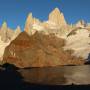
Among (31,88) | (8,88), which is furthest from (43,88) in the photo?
(8,88)

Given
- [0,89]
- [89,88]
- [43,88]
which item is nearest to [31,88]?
[43,88]

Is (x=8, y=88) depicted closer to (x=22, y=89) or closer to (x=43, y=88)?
(x=22, y=89)

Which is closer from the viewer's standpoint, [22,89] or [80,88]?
[22,89]

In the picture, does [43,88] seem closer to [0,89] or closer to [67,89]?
[67,89]

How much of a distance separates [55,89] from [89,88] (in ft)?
26.5

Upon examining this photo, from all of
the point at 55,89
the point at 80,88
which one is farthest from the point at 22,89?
the point at 80,88

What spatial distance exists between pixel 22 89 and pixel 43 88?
5631 millimetres

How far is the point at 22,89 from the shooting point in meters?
62.8

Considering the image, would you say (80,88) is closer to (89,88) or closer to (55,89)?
(89,88)

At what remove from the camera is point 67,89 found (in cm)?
6569

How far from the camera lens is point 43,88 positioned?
6638cm

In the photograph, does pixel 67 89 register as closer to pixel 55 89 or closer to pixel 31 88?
pixel 55 89

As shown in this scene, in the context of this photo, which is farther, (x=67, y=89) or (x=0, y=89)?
(x=67, y=89)

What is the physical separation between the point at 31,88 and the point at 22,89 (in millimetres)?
3581
